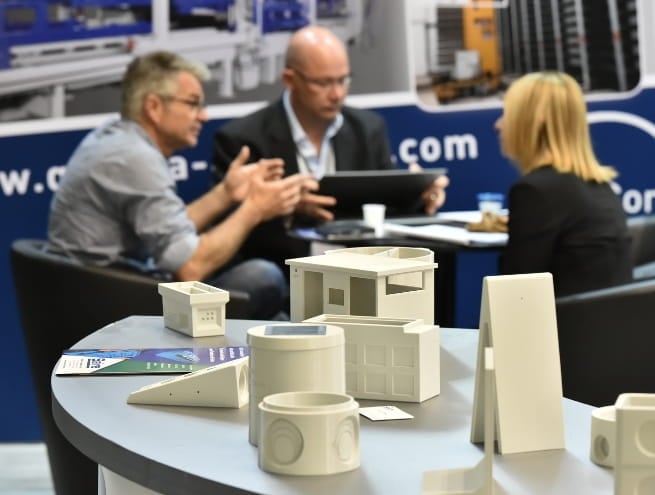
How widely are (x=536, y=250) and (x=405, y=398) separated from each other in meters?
2.04

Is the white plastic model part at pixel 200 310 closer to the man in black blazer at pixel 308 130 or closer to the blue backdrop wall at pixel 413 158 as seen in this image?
the man in black blazer at pixel 308 130

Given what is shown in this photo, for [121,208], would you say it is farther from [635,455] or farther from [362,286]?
[635,455]

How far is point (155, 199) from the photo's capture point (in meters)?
4.16

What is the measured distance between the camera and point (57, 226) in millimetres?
4352

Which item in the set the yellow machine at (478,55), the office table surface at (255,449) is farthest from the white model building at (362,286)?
the yellow machine at (478,55)

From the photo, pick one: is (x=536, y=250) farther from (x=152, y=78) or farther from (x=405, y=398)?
(x=405, y=398)

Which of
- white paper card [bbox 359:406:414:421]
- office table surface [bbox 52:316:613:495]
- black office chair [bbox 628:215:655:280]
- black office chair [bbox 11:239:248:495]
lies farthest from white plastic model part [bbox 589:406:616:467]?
black office chair [bbox 628:215:655:280]

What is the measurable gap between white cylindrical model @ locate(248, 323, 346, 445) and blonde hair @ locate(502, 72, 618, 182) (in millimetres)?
2466

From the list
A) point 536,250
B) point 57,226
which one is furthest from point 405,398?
point 57,226

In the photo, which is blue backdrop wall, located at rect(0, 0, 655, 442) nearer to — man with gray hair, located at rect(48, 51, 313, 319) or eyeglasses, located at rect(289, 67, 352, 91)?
eyeglasses, located at rect(289, 67, 352, 91)

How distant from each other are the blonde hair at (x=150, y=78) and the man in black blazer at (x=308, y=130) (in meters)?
0.50

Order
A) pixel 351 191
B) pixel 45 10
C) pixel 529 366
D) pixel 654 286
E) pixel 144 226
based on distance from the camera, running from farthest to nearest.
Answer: pixel 45 10, pixel 351 191, pixel 144 226, pixel 654 286, pixel 529 366

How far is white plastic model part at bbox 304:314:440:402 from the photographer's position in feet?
5.75

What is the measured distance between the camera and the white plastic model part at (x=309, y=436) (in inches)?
55.9
